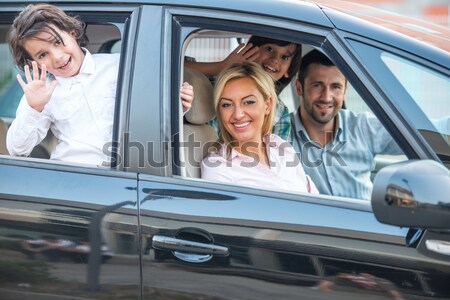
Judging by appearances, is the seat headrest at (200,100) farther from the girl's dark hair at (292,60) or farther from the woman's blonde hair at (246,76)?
the girl's dark hair at (292,60)

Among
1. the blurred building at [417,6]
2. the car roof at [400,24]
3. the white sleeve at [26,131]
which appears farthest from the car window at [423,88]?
the blurred building at [417,6]

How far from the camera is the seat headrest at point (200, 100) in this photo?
11.0ft

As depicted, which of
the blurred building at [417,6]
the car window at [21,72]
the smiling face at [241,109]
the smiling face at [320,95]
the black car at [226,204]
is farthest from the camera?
the blurred building at [417,6]

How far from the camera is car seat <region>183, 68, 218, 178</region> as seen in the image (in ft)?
10.7

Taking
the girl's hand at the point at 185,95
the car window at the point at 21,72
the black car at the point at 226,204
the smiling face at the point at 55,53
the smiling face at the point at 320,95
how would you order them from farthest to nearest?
the smiling face at the point at 320,95 → the car window at the point at 21,72 → the smiling face at the point at 55,53 → the girl's hand at the point at 185,95 → the black car at the point at 226,204

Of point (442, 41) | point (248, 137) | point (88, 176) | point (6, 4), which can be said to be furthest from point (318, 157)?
point (6, 4)

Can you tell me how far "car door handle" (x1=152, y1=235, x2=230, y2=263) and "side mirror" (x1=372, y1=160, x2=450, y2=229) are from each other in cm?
57

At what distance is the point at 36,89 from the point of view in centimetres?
311

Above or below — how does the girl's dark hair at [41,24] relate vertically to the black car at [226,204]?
above

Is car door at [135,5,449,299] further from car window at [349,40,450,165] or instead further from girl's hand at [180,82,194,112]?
girl's hand at [180,82,194,112]

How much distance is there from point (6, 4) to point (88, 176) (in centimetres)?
82

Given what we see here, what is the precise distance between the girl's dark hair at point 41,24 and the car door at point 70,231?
36 cm

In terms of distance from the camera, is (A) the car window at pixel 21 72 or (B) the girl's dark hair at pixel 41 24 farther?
(A) the car window at pixel 21 72

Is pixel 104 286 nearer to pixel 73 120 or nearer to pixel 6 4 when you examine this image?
pixel 73 120
